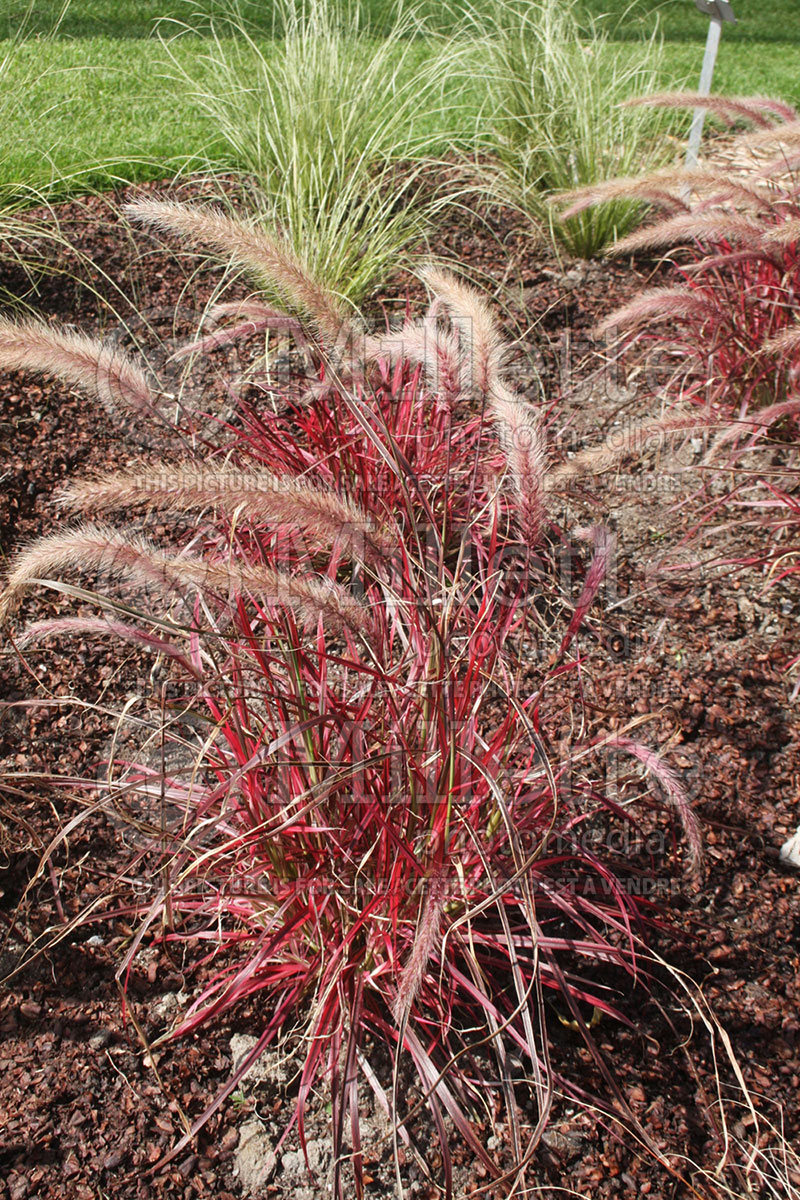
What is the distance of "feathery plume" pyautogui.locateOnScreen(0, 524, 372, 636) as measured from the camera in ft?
4.27

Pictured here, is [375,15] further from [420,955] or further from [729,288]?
[420,955]

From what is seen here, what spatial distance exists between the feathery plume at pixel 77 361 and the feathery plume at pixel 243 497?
0.26 meters

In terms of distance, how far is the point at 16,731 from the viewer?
2205 millimetres

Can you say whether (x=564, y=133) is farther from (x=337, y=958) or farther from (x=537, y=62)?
(x=337, y=958)

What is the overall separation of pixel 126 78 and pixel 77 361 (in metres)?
4.38

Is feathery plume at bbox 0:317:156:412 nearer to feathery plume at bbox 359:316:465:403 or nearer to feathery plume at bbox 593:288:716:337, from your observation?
feathery plume at bbox 359:316:465:403

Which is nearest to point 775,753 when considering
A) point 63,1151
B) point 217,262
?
point 63,1151

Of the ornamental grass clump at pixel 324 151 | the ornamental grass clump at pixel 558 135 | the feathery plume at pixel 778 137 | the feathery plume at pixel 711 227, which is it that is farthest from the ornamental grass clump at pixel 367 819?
the ornamental grass clump at pixel 558 135

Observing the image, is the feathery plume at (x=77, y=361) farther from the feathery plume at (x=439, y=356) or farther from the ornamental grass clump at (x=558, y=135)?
the ornamental grass clump at (x=558, y=135)

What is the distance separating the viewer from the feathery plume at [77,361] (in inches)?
62.6

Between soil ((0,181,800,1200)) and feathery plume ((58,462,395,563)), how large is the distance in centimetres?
43

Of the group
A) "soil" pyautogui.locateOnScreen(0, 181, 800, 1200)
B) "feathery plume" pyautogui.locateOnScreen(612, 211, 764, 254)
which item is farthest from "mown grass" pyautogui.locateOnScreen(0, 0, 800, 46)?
"soil" pyautogui.locateOnScreen(0, 181, 800, 1200)

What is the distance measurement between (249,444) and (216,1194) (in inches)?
75.7

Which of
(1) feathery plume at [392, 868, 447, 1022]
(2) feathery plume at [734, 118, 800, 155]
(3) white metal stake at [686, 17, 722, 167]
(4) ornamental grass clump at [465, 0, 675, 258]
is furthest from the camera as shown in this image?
(4) ornamental grass clump at [465, 0, 675, 258]
